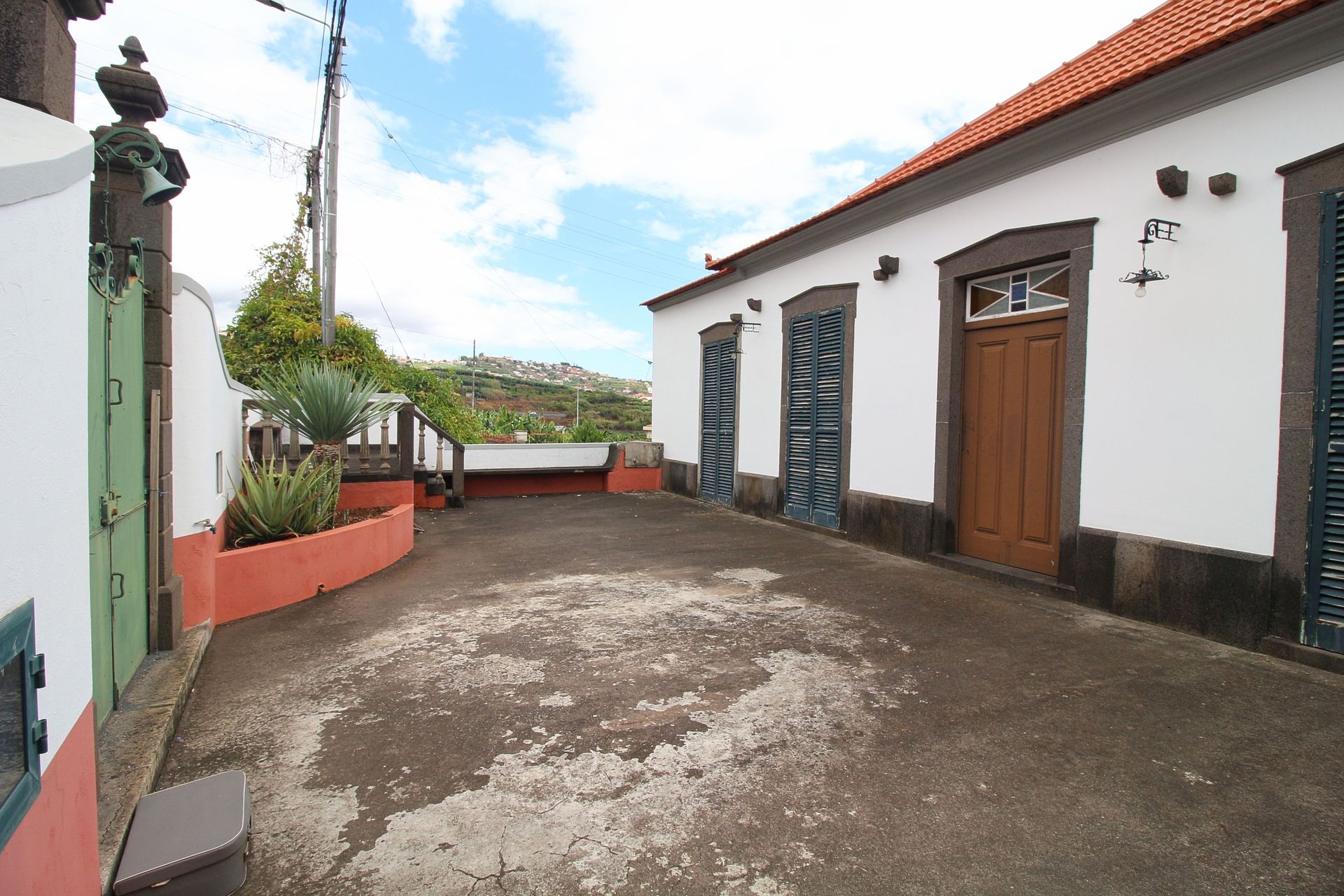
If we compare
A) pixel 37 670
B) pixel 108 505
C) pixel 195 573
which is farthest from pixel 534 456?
pixel 37 670

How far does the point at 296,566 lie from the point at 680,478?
277 inches

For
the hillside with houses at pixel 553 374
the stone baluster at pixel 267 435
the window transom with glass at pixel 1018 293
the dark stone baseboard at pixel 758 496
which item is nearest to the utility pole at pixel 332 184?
the stone baluster at pixel 267 435

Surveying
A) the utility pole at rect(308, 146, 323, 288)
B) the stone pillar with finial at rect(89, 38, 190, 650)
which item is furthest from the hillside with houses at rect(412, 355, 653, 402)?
the stone pillar with finial at rect(89, 38, 190, 650)

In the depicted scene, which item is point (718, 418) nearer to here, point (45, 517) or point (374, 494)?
point (374, 494)

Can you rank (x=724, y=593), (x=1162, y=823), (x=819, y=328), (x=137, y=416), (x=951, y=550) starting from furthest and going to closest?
(x=819, y=328) → (x=951, y=550) → (x=724, y=593) → (x=137, y=416) → (x=1162, y=823)

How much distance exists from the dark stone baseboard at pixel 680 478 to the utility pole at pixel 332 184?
593cm

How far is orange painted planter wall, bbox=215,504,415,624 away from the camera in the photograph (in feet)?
14.7

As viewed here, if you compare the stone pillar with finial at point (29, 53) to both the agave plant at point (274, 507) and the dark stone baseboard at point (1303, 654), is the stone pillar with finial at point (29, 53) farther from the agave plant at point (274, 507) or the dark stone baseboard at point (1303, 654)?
the dark stone baseboard at point (1303, 654)

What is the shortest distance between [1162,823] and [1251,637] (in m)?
2.35

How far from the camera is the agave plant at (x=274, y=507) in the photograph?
4949 millimetres

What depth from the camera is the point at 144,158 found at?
10.4 ft

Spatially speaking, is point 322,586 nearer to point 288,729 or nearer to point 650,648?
point 288,729

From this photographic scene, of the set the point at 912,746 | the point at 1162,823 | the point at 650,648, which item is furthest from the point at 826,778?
the point at 650,648

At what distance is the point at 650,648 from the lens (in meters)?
3.91
